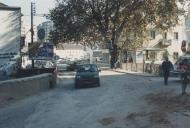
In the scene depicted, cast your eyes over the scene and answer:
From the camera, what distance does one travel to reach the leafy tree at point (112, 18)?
60.0 m

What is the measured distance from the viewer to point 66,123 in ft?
63.8

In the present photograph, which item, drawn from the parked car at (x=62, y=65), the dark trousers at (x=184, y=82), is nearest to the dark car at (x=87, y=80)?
the dark trousers at (x=184, y=82)

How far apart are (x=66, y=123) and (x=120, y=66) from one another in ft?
141

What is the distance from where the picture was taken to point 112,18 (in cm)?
6322

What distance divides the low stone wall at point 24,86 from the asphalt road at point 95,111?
2.08 feet

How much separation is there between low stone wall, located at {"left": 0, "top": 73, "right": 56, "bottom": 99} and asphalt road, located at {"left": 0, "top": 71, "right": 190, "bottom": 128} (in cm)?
63

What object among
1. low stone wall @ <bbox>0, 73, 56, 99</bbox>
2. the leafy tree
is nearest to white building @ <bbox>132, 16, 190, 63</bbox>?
the leafy tree

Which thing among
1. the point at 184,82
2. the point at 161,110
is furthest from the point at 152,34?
the point at 161,110

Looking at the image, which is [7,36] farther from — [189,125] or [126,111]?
[189,125]

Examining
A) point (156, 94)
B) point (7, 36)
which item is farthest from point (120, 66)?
point (156, 94)

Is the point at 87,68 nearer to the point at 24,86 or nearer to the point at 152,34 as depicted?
the point at 24,86

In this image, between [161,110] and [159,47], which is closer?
[161,110]

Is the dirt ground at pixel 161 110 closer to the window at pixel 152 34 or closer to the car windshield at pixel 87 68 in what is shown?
the car windshield at pixel 87 68

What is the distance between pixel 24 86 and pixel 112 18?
116 ft
